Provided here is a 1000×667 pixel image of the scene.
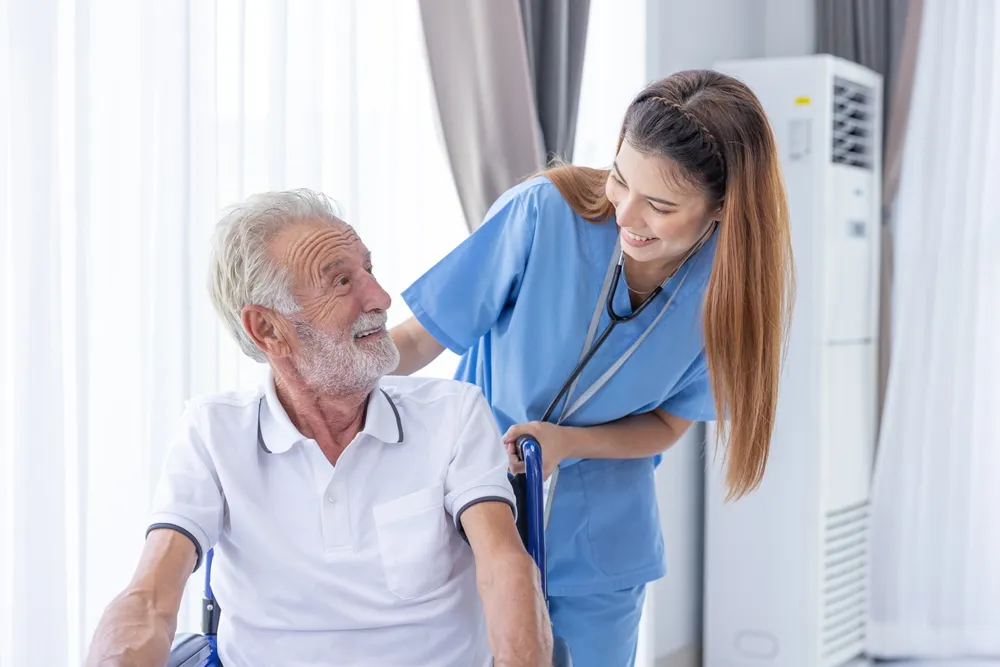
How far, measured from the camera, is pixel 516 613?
139 centimetres

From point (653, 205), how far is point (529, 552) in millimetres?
524

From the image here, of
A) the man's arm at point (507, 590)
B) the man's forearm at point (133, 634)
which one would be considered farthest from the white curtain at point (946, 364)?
the man's forearm at point (133, 634)

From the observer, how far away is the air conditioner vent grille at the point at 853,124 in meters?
3.38

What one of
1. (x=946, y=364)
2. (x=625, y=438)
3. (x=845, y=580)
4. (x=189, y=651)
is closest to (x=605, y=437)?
(x=625, y=438)

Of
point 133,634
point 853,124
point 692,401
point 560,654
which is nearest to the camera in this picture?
point 133,634

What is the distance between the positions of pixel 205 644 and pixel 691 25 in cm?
256

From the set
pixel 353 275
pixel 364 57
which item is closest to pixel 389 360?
pixel 353 275

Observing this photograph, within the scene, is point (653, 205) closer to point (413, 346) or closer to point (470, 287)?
point (470, 287)

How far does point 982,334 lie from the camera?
3582mm

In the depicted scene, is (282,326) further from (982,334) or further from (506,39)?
(982,334)

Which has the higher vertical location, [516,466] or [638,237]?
[638,237]

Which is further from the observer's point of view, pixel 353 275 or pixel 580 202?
pixel 580 202

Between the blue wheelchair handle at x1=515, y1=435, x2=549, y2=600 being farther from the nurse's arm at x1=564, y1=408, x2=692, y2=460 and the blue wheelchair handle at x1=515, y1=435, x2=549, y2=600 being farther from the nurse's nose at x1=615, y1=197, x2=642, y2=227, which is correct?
the nurse's nose at x1=615, y1=197, x2=642, y2=227

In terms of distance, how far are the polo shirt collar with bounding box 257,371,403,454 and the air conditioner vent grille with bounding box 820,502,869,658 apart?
83.7 inches
